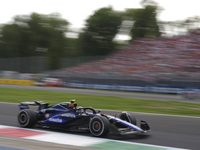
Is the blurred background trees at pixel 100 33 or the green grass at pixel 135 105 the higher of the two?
the blurred background trees at pixel 100 33

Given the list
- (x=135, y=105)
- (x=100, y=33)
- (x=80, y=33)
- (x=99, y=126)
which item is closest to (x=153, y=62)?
(x=135, y=105)

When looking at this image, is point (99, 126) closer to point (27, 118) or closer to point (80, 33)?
point (27, 118)

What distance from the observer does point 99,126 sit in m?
5.50

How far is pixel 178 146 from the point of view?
16.6 feet

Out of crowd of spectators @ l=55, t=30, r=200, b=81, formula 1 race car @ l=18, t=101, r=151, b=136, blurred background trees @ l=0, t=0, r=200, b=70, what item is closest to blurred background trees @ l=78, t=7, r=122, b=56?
blurred background trees @ l=0, t=0, r=200, b=70

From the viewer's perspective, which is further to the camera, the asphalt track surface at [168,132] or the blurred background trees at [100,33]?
the blurred background trees at [100,33]

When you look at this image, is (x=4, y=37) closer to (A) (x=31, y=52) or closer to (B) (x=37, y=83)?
(A) (x=31, y=52)

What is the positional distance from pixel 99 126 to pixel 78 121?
2.21 ft

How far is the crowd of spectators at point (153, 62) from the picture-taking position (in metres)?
21.2

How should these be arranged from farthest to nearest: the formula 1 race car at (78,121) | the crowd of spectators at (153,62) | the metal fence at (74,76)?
1. the crowd of spectators at (153,62)
2. the metal fence at (74,76)
3. the formula 1 race car at (78,121)

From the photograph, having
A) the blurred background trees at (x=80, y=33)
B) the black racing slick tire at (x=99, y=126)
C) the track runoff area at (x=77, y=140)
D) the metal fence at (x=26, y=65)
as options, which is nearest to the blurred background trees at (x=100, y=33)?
the blurred background trees at (x=80, y=33)

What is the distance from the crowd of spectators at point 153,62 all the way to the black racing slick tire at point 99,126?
14.9 meters

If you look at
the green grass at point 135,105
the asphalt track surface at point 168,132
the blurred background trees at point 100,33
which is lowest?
the asphalt track surface at point 168,132

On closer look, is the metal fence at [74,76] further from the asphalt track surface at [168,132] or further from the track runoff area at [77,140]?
the track runoff area at [77,140]
